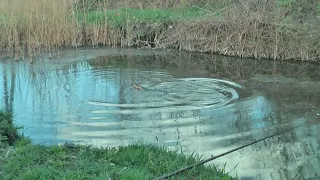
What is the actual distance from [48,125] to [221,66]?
5557 mm

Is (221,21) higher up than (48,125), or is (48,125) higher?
(221,21)

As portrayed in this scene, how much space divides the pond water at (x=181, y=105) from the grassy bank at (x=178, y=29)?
21.1 inches

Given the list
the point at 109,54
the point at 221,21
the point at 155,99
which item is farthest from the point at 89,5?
the point at 155,99

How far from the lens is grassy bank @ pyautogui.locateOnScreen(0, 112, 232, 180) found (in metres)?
4.63

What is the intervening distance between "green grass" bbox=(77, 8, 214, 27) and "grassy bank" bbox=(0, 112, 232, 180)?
27.8 feet

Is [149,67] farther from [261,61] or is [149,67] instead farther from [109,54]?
[261,61]

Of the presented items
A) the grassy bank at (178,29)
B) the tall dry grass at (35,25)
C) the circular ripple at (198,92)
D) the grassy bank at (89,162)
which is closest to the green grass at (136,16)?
the grassy bank at (178,29)

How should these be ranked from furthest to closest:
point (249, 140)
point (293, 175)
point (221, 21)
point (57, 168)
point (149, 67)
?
point (221, 21) < point (149, 67) < point (249, 140) < point (293, 175) < point (57, 168)

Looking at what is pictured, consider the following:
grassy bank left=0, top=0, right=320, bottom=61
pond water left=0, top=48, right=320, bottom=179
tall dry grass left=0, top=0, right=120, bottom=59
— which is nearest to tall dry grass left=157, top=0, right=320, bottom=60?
grassy bank left=0, top=0, right=320, bottom=61

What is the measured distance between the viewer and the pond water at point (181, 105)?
638 cm

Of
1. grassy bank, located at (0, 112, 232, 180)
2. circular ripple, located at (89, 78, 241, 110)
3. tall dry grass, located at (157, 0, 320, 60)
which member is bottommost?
grassy bank, located at (0, 112, 232, 180)

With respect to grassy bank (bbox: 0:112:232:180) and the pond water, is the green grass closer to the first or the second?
the pond water

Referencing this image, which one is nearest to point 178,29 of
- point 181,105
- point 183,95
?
point 183,95

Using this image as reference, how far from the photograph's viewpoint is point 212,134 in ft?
22.6
